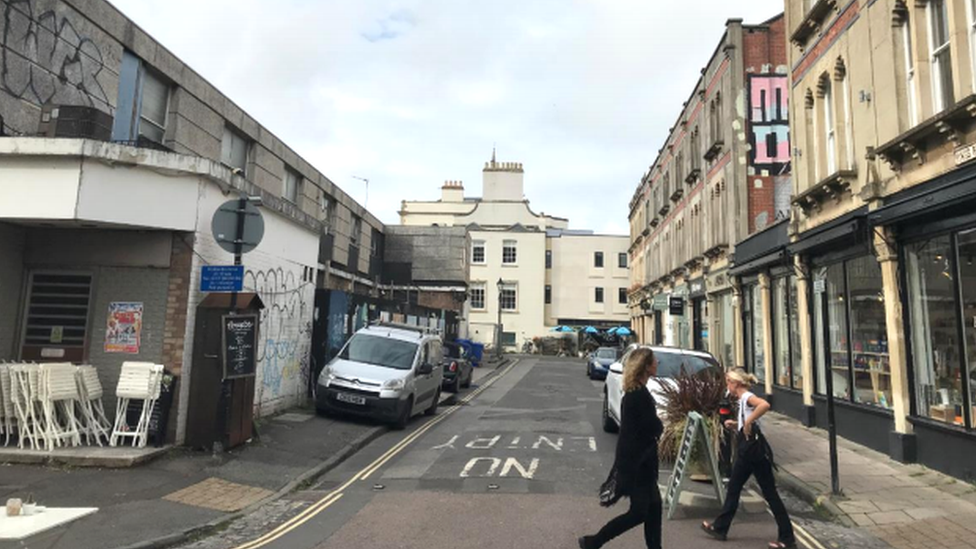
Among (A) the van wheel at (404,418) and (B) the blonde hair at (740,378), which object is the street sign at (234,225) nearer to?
(A) the van wheel at (404,418)

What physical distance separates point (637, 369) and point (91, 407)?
24.5ft

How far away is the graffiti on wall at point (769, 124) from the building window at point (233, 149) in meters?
14.5

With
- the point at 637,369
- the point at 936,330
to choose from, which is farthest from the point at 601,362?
the point at 637,369

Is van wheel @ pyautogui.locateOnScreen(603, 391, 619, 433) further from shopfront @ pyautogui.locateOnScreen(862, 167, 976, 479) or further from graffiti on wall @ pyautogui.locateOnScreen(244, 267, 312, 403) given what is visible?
graffiti on wall @ pyautogui.locateOnScreen(244, 267, 312, 403)

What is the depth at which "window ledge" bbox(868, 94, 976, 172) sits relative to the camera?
7.83 meters

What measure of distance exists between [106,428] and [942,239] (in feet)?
39.1

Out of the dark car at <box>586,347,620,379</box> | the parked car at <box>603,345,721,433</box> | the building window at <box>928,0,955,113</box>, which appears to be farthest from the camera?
the dark car at <box>586,347,620,379</box>

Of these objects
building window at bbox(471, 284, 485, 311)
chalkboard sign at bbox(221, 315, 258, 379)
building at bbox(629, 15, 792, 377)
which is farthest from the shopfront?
building window at bbox(471, 284, 485, 311)

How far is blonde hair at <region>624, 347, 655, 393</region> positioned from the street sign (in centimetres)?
570

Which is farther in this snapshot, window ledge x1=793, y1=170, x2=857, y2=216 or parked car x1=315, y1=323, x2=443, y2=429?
parked car x1=315, y1=323, x2=443, y2=429

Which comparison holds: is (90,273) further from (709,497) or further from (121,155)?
(709,497)

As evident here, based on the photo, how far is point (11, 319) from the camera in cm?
874

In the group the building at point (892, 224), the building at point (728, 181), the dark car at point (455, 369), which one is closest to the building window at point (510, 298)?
the building at point (728, 181)

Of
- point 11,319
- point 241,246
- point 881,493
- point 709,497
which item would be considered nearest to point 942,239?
point 881,493
